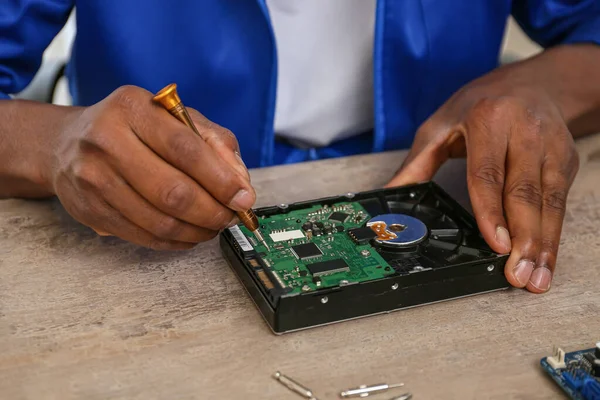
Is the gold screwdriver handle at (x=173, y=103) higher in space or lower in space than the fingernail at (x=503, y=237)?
higher

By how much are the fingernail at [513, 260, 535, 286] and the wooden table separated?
3 cm

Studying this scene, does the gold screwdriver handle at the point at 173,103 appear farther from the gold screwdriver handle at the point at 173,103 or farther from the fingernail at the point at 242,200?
the fingernail at the point at 242,200

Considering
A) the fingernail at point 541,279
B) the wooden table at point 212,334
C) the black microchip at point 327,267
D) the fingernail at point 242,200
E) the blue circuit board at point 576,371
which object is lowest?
the wooden table at point 212,334

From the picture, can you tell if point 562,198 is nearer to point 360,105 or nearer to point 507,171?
point 507,171

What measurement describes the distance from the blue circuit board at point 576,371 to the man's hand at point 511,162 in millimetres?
193

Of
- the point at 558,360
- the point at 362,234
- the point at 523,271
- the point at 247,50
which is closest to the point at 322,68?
the point at 247,50

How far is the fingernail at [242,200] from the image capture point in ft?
3.58

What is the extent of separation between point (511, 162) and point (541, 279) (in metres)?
0.26

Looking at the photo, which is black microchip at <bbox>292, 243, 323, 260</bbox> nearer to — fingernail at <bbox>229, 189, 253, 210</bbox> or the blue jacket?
fingernail at <bbox>229, 189, 253, 210</bbox>

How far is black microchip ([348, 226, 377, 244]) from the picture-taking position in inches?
46.5

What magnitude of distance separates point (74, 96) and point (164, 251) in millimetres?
852

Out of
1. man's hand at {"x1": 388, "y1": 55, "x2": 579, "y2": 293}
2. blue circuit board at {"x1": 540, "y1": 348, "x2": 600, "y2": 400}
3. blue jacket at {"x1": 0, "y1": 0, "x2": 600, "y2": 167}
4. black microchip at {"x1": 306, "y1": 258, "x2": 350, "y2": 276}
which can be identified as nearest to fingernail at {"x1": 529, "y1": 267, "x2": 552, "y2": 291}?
man's hand at {"x1": 388, "y1": 55, "x2": 579, "y2": 293}

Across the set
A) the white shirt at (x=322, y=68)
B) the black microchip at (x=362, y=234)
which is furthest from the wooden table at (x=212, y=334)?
the white shirt at (x=322, y=68)

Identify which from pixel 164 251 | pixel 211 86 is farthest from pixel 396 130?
pixel 164 251
